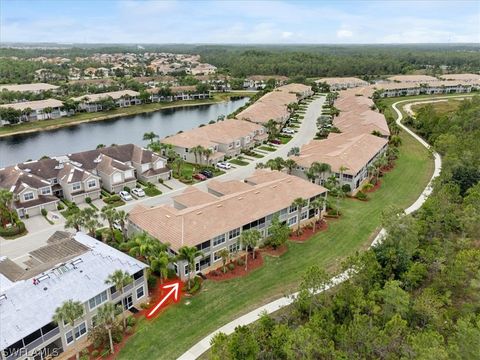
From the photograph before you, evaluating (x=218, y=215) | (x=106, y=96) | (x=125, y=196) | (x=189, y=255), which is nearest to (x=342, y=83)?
(x=106, y=96)

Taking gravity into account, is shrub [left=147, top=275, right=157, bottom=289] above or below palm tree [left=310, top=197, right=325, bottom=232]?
below

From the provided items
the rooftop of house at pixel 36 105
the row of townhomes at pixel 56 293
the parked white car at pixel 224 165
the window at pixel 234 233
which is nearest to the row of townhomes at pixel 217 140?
the parked white car at pixel 224 165

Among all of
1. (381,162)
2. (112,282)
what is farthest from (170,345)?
(381,162)

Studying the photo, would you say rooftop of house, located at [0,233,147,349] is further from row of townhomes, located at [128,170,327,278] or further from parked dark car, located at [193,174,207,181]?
parked dark car, located at [193,174,207,181]

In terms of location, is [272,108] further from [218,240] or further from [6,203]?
[6,203]

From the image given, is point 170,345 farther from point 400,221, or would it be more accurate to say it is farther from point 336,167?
point 336,167

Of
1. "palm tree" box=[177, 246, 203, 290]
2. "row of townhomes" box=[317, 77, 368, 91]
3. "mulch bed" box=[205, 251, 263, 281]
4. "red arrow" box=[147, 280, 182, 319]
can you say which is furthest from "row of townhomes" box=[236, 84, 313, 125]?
"red arrow" box=[147, 280, 182, 319]
